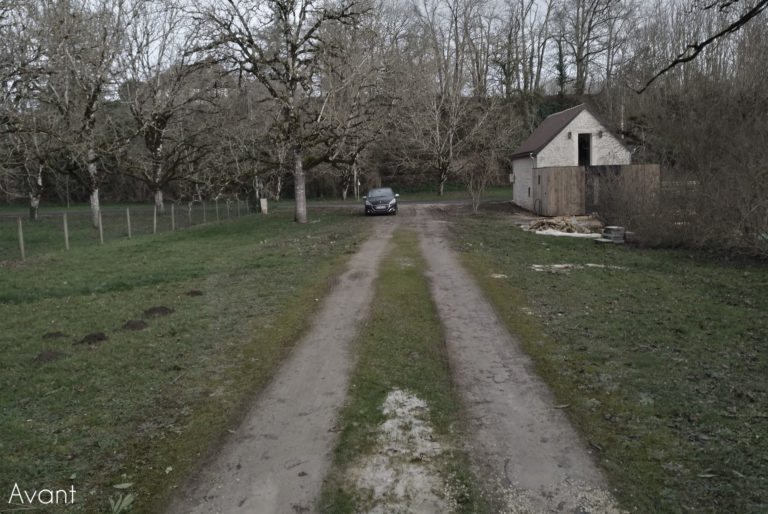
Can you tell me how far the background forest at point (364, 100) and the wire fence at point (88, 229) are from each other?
1.72 meters

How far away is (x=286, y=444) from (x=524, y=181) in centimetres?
3084

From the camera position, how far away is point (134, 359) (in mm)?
8211

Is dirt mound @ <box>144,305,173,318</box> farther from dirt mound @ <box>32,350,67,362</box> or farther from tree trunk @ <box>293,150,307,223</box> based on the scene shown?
tree trunk @ <box>293,150,307,223</box>

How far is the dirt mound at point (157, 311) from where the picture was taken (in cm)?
1060

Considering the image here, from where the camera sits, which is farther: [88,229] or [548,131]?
[548,131]

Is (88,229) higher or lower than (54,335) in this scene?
higher

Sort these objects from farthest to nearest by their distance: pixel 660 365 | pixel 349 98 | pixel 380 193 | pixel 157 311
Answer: pixel 380 193, pixel 349 98, pixel 157 311, pixel 660 365

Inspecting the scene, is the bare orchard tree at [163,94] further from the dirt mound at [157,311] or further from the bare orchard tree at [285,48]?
the dirt mound at [157,311]

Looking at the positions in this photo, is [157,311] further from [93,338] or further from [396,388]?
[396,388]

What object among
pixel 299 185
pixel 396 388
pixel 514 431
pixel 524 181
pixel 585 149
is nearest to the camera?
pixel 514 431

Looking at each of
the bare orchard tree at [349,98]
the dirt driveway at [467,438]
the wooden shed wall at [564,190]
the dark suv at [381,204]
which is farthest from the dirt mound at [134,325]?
the wooden shed wall at [564,190]

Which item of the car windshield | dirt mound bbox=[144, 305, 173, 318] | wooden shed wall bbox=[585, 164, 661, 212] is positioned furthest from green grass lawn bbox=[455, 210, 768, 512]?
the car windshield

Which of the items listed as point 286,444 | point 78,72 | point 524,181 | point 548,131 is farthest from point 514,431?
point 548,131

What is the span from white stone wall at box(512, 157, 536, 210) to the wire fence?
16.2 m
